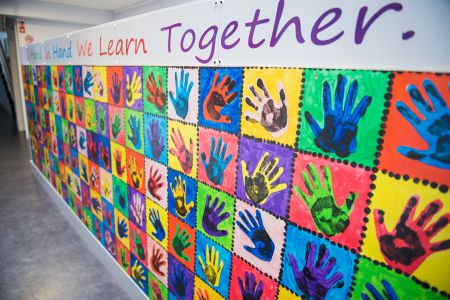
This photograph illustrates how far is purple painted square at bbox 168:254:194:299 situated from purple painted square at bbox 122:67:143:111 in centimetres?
91

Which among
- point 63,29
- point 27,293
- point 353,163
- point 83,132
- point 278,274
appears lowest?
point 27,293

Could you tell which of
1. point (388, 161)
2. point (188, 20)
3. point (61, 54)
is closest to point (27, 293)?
point (61, 54)

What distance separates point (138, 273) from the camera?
1.89 metres

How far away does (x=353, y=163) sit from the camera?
29.2 inches

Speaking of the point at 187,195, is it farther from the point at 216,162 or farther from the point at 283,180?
the point at 283,180

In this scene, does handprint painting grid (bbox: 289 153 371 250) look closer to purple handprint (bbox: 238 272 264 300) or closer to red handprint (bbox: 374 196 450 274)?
red handprint (bbox: 374 196 450 274)

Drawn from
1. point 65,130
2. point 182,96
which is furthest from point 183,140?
point 65,130

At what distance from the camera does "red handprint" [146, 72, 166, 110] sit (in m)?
1.41

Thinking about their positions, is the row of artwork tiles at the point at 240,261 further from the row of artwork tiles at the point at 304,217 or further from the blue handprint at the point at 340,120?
the blue handprint at the point at 340,120

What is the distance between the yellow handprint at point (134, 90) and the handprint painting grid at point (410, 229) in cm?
133

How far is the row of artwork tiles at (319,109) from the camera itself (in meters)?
0.62

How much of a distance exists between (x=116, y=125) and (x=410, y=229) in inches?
68.1

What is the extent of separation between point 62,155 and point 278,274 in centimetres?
277

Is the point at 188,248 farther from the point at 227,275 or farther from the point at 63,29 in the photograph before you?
the point at 63,29
